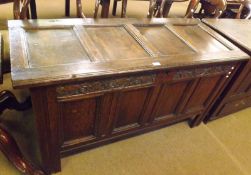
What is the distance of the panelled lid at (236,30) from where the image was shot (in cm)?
140

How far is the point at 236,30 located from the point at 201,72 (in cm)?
65

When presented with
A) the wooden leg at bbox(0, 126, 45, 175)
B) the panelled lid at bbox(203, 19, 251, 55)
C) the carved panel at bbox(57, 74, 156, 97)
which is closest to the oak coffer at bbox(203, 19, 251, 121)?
the panelled lid at bbox(203, 19, 251, 55)

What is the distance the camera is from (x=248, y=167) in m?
1.51

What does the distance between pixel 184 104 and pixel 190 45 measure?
40 cm

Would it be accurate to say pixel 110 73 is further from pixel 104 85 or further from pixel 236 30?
pixel 236 30

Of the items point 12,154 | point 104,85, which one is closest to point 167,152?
point 104,85

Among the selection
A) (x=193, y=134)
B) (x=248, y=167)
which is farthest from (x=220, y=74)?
(x=248, y=167)

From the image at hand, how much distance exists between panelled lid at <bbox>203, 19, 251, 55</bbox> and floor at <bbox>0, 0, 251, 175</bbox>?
2.34ft

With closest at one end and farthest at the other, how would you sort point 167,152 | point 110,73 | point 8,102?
point 110,73 → point 8,102 → point 167,152

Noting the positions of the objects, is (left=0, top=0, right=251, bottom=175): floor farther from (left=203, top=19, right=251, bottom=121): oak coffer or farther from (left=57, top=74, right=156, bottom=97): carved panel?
(left=57, top=74, right=156, bottom=97): carved panel

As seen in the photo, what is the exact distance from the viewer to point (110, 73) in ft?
2.93

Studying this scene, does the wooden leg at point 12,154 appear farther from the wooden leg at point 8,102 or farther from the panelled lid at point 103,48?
the panelled lid at point 103,48

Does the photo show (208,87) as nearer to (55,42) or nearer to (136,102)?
(136,102)

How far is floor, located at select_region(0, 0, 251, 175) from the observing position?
132cm
